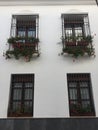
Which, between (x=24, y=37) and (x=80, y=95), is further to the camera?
(x=24, y=37)

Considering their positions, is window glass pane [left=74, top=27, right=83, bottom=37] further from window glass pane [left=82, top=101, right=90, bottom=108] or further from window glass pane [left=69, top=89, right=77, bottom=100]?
window glass pane [left=82, top=101, right=90, bottom=108]

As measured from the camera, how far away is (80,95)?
8.54m

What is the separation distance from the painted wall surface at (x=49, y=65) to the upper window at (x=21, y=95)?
216 millimetres

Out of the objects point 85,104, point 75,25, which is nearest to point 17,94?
point 85,104

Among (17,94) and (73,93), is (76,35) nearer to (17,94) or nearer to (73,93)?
(73,93)

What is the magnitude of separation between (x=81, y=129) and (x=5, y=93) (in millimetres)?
2899

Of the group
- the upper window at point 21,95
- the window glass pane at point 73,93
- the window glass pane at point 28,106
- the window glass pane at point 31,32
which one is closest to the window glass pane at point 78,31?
the window glass pane at point 31,32

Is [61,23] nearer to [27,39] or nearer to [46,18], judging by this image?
[46,18]

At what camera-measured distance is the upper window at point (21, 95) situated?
26.6ft

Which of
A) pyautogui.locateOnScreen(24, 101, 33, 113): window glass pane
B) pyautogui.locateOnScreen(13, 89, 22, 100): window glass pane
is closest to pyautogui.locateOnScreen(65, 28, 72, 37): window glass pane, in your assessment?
pyautogui.locateOnScreen(13, 89, 22, 100): window glass pane

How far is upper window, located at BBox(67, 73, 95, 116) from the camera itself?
809cm

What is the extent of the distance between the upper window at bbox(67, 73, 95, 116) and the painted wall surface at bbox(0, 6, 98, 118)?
212mm

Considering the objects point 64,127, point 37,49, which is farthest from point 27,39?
point 64,127

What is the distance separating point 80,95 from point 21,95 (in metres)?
2.13
